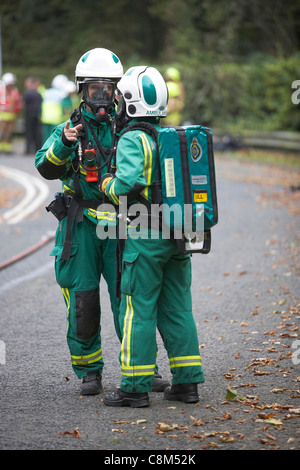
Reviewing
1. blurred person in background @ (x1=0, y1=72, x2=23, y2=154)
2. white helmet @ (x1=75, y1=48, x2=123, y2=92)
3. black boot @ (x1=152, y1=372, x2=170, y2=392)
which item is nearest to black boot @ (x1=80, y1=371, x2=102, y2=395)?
black boot @ (x1=152, y1=372, x2=170, y2=392)

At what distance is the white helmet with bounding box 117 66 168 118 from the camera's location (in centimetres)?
518

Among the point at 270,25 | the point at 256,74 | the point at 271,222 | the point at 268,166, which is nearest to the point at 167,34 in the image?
the point at 270,25

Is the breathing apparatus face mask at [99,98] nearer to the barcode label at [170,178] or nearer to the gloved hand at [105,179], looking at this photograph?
the gloved hand at [105,179]

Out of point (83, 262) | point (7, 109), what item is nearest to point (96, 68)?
point (83, 262)

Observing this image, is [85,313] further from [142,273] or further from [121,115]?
[121,115]

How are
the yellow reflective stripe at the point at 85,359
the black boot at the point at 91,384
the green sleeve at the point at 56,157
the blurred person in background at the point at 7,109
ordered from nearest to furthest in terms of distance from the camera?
the green sleeve at the point at 56,157, the black boot at the point at 91,384, the yellow reflective stripe at the point at 85,359, the blurred person in background at the point at 7,109

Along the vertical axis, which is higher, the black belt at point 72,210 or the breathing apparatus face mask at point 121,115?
the breathing apparatus face mask at point 121,115

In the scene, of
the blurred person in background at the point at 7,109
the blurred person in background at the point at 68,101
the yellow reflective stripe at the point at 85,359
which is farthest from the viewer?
the blurred person in background at the point at 7,109

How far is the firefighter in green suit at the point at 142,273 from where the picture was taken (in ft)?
16.9

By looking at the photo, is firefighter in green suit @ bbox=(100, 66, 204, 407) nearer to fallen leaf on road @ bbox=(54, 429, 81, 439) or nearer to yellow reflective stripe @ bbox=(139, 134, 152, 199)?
yellow reflective stripe @ bbox=(139, 134, 152, 199)

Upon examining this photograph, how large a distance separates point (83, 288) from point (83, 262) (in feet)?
0.57

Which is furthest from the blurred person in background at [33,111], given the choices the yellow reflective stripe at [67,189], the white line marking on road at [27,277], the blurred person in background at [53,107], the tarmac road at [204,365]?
the yellow reflective stripe at [67,189]

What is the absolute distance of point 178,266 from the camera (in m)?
5.38

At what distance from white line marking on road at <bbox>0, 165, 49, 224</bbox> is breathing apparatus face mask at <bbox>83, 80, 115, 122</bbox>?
828cm
